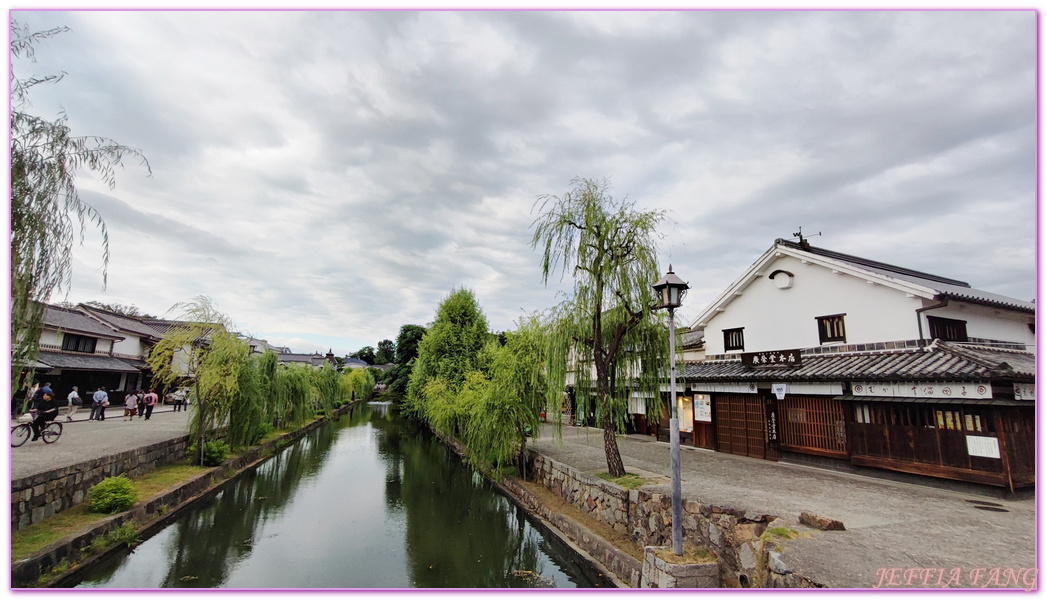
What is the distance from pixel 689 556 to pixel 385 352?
98774 mm

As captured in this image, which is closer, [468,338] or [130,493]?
[130,493]

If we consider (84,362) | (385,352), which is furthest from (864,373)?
Result: (385,352)

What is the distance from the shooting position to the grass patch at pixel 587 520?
29.0 feet

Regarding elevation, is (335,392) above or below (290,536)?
above

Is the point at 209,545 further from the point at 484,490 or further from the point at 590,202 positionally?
the point at 590,202

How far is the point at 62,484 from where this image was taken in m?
9.38

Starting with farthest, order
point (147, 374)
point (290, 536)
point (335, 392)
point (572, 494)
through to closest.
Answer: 1. point (335, 392)
2. point (147, 374)
3. point (572, 494)
4. point (290, 536)

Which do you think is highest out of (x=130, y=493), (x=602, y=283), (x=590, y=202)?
(x=590, y=202)

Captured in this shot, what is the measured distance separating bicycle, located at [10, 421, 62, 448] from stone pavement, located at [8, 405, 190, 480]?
155 mm

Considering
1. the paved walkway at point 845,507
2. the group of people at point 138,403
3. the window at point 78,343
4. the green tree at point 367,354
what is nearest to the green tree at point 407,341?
the window at point 78,343

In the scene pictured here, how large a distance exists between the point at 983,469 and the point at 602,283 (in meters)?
8.41

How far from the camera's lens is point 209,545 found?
10039 millimetres

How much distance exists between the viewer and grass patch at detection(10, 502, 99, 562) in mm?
7411

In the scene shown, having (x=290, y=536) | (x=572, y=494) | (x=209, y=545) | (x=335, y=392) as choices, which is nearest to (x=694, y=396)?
(x=572, y=494)
